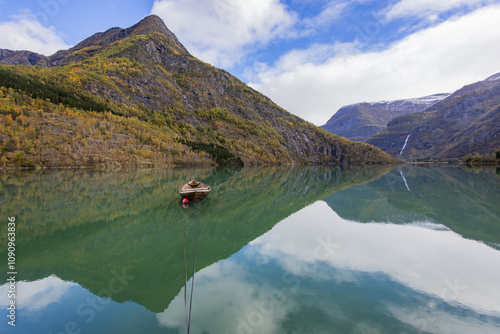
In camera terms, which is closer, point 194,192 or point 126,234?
point 126,234

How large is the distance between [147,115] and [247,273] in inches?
3931

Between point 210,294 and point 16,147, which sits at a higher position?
point 16,147

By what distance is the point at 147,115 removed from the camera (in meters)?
95.1

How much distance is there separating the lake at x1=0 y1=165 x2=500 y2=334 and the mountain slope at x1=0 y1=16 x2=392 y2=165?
48239 millimetres

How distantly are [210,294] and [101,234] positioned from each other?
28.2 ft

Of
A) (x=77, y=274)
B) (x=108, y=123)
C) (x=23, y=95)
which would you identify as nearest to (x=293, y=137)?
(x=108, y=123)

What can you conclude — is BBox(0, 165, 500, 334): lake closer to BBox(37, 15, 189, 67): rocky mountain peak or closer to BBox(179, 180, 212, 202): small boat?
BBox(179, 180, 212, 202): small boat

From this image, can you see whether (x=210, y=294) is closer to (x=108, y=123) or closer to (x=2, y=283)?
(x=2, y=283)

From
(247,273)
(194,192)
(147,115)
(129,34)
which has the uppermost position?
(129,34)

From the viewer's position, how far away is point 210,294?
6.71 m

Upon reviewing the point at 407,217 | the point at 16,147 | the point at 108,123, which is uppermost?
the point at 108,123

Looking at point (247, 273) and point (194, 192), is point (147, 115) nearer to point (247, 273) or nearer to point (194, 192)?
point (194, 192)

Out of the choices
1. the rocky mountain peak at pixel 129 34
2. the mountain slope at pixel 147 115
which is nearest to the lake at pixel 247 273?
the mountain slope at pixel 147 115

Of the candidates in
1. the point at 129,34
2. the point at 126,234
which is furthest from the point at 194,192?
the point at 129,34
